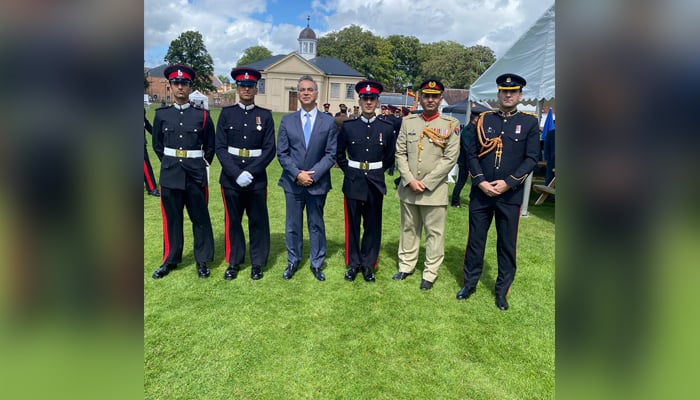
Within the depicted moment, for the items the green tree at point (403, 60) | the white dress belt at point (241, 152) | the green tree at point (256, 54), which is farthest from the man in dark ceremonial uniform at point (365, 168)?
the green tree at point (256, 54)

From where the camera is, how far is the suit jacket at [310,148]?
431 cm

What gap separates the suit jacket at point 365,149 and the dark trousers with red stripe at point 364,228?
99 mm

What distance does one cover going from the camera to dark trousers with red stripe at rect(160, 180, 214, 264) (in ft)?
14.1

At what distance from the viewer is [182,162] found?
411 cm

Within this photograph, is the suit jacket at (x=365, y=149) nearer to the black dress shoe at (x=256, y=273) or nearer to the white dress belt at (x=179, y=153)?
the black dress shoe at (x=256, y=273)

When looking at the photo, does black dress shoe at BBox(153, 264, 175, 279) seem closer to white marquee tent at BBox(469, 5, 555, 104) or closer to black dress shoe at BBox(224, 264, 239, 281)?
black dress shoe at BBox(224, 264, 239, 281)

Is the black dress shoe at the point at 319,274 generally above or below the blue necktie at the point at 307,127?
below

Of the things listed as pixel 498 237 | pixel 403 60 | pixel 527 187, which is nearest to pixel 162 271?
pixel 498 237

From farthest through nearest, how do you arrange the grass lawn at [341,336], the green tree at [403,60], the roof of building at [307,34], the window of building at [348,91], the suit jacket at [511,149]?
the green tree at [403,60]
the roof of building at [307,34]
the window of building at [348,91]
the suit jacket at [511,149]
the grass lawn at [341,336]

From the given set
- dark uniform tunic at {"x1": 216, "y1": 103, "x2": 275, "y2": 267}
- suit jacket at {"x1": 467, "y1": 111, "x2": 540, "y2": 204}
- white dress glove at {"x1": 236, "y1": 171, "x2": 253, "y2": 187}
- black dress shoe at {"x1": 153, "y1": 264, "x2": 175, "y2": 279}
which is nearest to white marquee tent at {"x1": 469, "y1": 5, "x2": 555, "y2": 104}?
suit jacket at {"x1": 467, "y1": 111, "x2": 540, "y2": 204}

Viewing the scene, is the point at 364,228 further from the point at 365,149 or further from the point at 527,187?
the point at 527,187

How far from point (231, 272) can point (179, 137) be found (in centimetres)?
153
